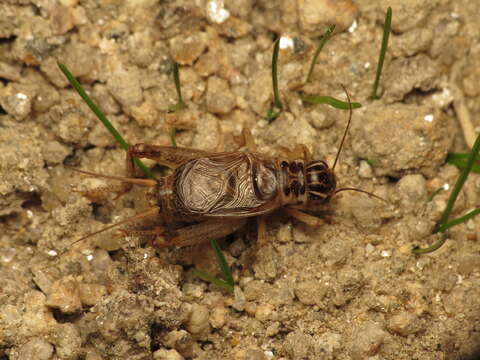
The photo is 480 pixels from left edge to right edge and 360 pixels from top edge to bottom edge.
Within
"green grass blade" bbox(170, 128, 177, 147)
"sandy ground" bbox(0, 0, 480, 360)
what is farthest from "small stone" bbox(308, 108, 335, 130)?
"green grass blade" bbox(170, 128, 177, 147)

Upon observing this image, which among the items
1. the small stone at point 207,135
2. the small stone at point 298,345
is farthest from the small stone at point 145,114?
the small stone at point 298,345

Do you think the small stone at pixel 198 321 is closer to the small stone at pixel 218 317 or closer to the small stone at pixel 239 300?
the small stone at pixel 218 317

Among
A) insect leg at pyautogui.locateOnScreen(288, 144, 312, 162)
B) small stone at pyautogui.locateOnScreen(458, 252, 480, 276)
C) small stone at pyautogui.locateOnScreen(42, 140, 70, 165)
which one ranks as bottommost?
small stone at pyautogui.locateOnScreen(458, 252, 480, 276)

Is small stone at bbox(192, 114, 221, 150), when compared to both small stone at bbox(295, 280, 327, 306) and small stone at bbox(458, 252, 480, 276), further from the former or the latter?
small stone at bbox(458, 252, 480, 276)

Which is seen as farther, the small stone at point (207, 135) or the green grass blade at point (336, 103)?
the small stone at point (207, 135)

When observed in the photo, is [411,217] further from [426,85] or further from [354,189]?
[426,85]

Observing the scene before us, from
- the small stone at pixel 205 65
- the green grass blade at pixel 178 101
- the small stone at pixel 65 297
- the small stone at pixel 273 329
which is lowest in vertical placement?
the small stone at pixel 273 329

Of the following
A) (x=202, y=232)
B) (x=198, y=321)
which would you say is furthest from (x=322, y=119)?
(x=198, y=321)

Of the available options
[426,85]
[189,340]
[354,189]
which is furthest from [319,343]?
[426,85]
